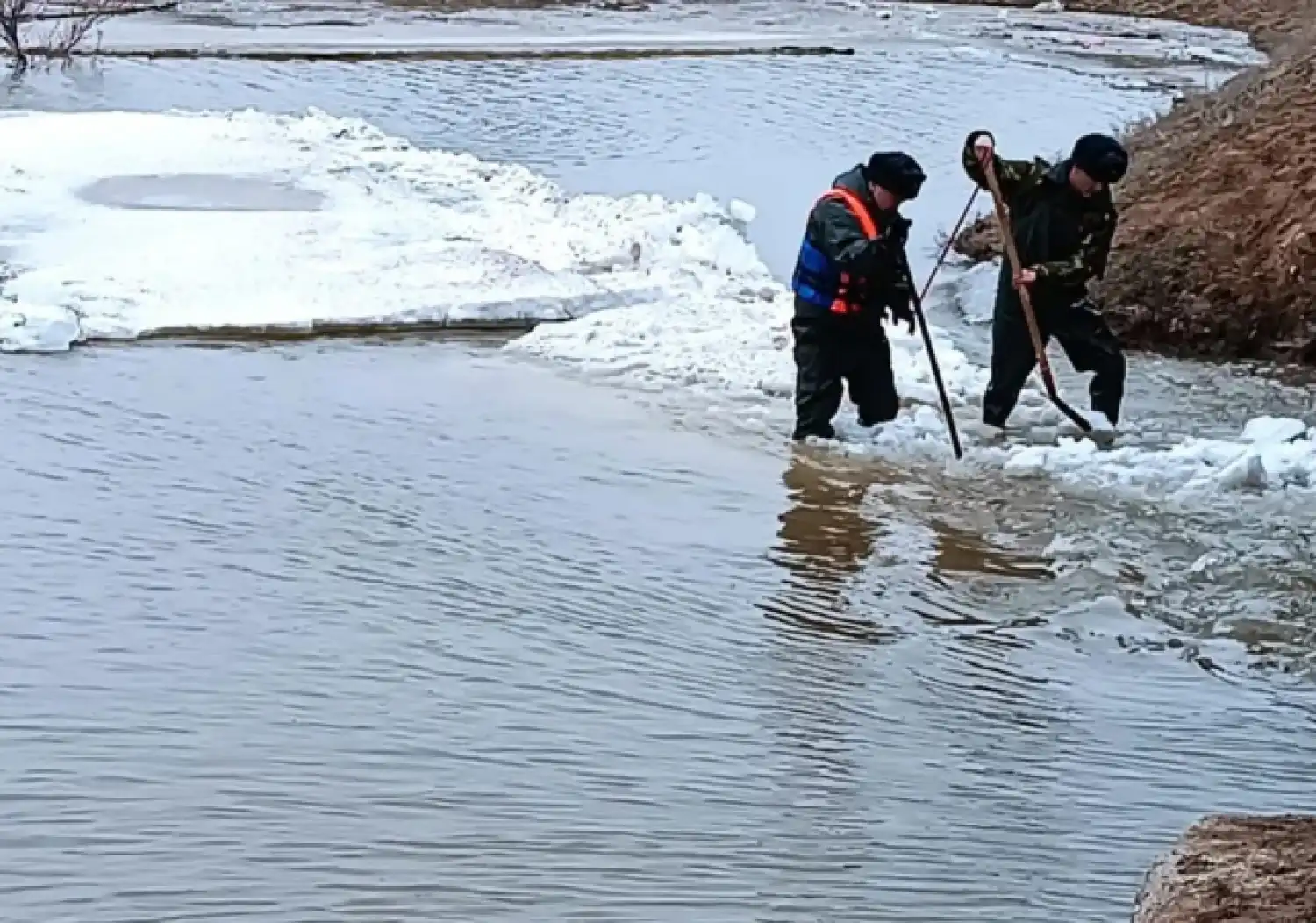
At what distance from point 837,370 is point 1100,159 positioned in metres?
1.61

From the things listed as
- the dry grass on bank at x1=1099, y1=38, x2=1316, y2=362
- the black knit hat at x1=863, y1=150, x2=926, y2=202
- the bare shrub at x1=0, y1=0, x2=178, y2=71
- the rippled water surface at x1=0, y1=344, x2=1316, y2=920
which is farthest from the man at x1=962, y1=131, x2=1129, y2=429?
the bare shrub at x1=0, y1=0, x2=178, y2=71

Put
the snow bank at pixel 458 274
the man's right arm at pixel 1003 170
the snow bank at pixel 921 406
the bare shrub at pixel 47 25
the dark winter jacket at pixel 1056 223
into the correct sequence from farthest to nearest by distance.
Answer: the bare shrub at pixel 47 25 → the snow bank at pixel 458 274 → the dark winter jacket at pixel 1056 223 → the man's right arm at pixel 1003 170 → the snow bank at pixel 921 406

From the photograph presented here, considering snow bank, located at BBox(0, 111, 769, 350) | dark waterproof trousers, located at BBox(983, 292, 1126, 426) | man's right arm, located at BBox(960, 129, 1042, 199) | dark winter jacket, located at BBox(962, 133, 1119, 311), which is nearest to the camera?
man's right arm, located at BBox(960, 129, 1042, 199)

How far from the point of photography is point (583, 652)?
7.08 meters

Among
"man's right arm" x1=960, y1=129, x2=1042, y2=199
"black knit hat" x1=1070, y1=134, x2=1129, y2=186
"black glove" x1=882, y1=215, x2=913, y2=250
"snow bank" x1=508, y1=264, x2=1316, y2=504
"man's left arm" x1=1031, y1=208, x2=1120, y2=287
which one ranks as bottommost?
"snow bank" x1=508, y1=264, x2=1316, y2=504

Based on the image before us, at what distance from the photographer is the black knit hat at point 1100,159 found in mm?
9508

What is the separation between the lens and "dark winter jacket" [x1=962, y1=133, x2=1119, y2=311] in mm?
9930

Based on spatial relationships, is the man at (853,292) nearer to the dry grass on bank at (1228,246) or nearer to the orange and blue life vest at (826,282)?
the orange and blue life vest at (826,282)

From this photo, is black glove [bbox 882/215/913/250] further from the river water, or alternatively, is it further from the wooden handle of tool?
the river water

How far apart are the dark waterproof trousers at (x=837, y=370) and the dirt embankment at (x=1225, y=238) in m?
3.35

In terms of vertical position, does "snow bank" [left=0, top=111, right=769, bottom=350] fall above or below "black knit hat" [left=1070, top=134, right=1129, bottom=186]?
below

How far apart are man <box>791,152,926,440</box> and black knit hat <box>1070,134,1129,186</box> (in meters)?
0.84

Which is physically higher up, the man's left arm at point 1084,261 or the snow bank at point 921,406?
the man's left arm at point 1084,261

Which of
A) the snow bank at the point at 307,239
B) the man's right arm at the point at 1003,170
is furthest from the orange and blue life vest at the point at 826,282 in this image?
the snow bank at the point at 307,239
